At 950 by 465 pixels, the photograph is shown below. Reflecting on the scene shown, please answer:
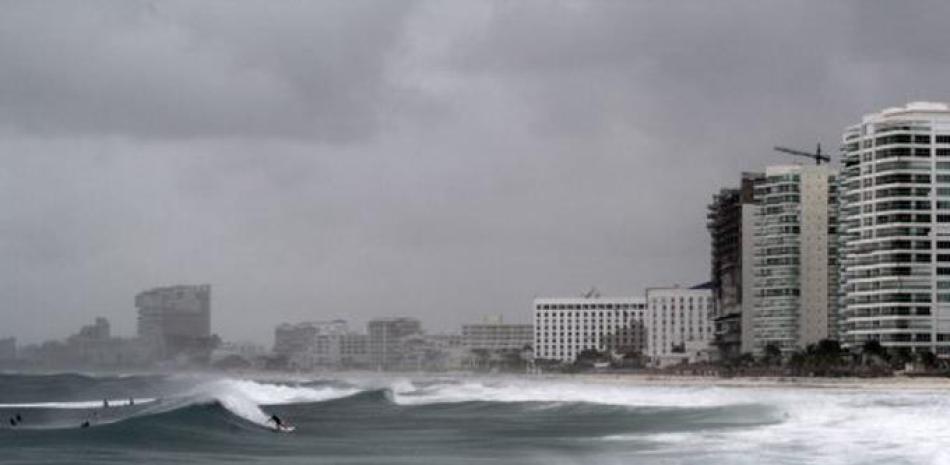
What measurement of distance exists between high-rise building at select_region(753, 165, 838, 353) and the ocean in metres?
81.0

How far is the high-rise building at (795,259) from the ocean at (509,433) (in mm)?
81041

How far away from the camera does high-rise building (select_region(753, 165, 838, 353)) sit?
18838 centimetres

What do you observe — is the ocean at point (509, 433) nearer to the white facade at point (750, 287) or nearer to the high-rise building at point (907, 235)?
the high-rise building at point (907, 235)

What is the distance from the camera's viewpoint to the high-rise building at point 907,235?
159750mm

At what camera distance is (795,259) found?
18962 cm

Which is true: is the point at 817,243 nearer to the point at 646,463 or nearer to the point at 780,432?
the point at 780,432

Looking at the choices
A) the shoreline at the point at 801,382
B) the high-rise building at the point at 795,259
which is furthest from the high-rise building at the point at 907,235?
the high-rise building at the point at 795,259

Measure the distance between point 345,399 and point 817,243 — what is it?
79.3m

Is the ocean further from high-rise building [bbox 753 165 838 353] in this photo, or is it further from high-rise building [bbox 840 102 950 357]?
high-rise building [bbox 753 165 838 353]

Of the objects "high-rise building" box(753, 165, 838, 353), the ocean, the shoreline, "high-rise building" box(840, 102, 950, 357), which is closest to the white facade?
"high-rise building" box(753, 165, 838, 353)

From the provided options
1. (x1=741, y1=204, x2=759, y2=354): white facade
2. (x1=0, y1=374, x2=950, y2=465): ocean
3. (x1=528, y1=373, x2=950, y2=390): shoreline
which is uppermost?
(x1=741, y1=204, x2=759, y2=354): white facade

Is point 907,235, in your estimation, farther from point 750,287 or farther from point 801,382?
point 750,287

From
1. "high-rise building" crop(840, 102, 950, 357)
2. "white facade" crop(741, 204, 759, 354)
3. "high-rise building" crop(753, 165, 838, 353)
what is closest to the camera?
"high-rise building" crop(840, 102, 950, 357)

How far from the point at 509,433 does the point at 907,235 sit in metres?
98.4
